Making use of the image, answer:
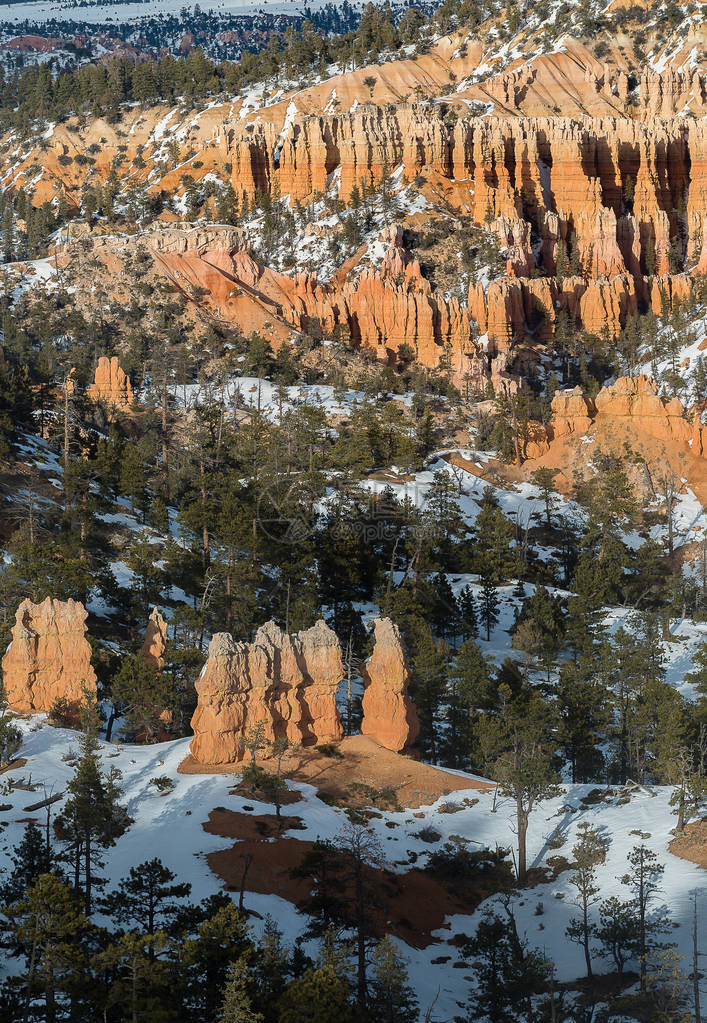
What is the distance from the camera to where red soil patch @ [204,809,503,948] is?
38.9 m

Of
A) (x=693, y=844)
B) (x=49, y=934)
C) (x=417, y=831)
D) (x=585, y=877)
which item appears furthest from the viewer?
(x=417, y=831)

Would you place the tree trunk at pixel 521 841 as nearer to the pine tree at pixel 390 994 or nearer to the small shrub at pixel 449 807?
the small shrub at pixel 449 807

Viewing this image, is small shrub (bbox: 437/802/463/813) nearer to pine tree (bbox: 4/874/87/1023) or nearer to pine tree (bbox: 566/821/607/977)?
pine tree (bbox: 566/821/607/977)

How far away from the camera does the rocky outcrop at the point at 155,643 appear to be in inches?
2096

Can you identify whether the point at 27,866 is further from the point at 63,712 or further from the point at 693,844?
the point at 693,844

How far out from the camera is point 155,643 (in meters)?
53.4

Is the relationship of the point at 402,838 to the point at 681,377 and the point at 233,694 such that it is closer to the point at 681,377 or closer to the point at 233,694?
the point at 233,694

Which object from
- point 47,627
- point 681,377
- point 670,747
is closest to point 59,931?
point 47,627

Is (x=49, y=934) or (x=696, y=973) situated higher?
(x=49, y=934)

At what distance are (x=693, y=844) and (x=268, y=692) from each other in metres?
18.1

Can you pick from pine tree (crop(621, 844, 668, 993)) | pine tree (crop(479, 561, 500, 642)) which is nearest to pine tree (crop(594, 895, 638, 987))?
pine tree (crop(621, 844, 668, 993))

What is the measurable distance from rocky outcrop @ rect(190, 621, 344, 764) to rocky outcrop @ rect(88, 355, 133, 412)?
5357 centimetres

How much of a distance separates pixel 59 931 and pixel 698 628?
2088 inches

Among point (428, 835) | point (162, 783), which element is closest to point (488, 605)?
point (428, 835)
